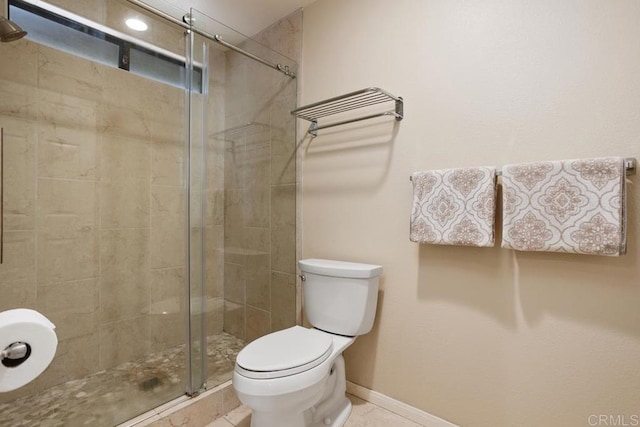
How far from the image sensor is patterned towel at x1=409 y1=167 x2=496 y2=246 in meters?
1.24

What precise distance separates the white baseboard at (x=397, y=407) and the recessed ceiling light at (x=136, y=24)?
7.27 feet

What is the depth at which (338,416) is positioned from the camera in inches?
59.0

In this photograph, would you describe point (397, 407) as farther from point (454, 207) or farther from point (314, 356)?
point (454, 207)

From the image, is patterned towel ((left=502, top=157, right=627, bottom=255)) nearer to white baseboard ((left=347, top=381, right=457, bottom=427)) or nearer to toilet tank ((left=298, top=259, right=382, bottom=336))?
toilet tank ((left=298, top=259, right=382, bottom=336))

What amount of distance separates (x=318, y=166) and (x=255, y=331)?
1.12 meters

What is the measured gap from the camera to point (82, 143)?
170 cm

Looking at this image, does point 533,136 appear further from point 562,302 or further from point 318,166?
point 318,166

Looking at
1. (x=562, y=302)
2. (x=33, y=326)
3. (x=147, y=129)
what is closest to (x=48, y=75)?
(x=147, y=129)

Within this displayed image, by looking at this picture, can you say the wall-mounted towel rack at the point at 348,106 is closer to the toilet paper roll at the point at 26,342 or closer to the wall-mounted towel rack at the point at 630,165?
the wall-mounted towel rack at the point at 630,165

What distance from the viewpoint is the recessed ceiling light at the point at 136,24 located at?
62.7 inches

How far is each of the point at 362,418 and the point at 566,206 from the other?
4.24 feet

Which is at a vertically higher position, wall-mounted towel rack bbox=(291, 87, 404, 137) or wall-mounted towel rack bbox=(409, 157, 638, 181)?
wall-mounted towel rack bbox=(291, 87, 404, 137)

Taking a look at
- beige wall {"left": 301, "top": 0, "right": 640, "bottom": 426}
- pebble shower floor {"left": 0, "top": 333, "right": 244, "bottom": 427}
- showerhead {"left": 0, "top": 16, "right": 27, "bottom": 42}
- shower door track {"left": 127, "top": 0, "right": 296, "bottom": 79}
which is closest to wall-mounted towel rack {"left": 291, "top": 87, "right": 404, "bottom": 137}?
beige wall {"left": 301, "top": 0, "right": 640, "bottom": 426}

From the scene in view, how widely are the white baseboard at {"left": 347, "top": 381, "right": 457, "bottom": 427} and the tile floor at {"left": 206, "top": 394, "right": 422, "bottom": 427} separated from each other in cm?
2
